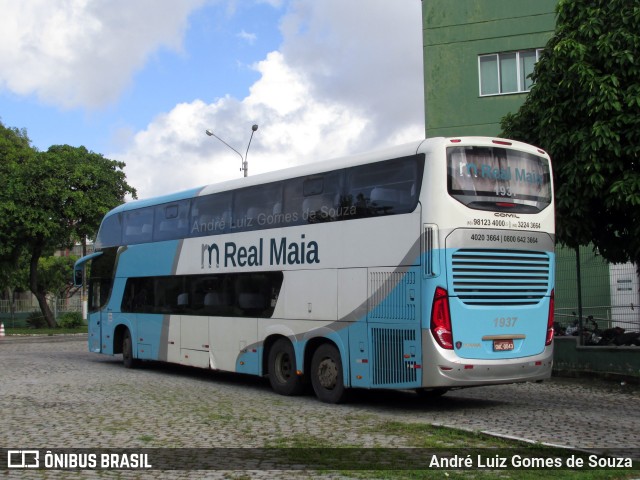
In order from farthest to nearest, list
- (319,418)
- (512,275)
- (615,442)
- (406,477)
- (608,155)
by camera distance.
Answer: (608,155)
(512,275)
(319,418)
(615,442)
(406,477)

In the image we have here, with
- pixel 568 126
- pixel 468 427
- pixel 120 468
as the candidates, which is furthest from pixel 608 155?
pixel 120 468

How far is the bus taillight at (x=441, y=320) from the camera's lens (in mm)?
11344

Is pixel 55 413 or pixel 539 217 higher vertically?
pixel 539 217

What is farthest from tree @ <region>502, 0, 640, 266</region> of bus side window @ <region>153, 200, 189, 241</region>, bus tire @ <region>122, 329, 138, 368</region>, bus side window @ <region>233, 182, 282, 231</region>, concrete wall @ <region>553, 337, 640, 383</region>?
bus tire @ <region>122, 329, 138, 368</region>

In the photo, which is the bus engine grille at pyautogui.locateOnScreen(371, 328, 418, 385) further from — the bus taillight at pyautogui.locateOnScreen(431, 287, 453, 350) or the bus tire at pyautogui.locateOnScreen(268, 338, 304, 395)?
the bus tire at pyautogui.locateOnScreen(268, 338, 304, 395)

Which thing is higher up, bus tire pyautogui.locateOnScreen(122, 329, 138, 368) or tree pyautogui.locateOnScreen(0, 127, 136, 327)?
tree pyautogui.locateOnScreen(0, 127, 136, 327)

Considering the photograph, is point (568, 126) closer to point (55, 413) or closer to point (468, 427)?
point (468, 427)

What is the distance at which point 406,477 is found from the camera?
728 centimetres

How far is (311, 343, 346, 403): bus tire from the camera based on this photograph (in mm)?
12961

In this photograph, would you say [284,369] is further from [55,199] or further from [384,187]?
[55,199]

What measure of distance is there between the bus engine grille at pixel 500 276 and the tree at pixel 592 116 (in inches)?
117

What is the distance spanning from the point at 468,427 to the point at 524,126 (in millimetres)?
8208

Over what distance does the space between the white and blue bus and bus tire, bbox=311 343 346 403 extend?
0.03 meters

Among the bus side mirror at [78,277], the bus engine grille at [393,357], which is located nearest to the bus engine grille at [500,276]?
the bus engine grille at [393,357]
